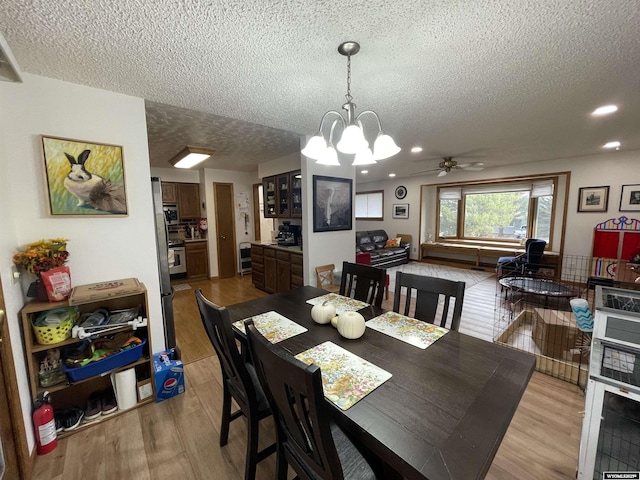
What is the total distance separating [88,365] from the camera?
172 centimetres

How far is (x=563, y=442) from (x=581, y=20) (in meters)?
2.36

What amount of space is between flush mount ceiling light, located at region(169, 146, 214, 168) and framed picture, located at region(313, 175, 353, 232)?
1.56m

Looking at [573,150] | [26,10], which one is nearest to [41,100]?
[26,10]

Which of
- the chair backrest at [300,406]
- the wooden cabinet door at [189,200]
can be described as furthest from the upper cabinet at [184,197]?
the chair backrest at [300,406]

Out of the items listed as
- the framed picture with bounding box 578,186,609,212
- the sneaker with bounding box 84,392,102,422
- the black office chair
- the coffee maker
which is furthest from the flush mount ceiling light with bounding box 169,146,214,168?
the framed picture with bounding box 578,186,609,212

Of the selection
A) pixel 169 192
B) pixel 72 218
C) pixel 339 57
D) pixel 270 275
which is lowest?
Result: pixel 270 275

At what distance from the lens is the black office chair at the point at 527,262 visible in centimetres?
458

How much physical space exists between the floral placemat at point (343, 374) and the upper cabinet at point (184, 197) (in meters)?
5.10

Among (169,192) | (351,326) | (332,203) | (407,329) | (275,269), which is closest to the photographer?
(351,326)

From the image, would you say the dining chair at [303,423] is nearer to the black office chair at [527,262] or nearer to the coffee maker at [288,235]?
the coffee maker at [288,235]

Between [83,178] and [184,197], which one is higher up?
[184,197]

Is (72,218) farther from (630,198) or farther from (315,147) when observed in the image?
(630,198)

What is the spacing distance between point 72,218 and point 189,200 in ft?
12.3

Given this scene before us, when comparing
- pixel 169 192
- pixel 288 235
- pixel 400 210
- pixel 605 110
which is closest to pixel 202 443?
pixel 288 235
